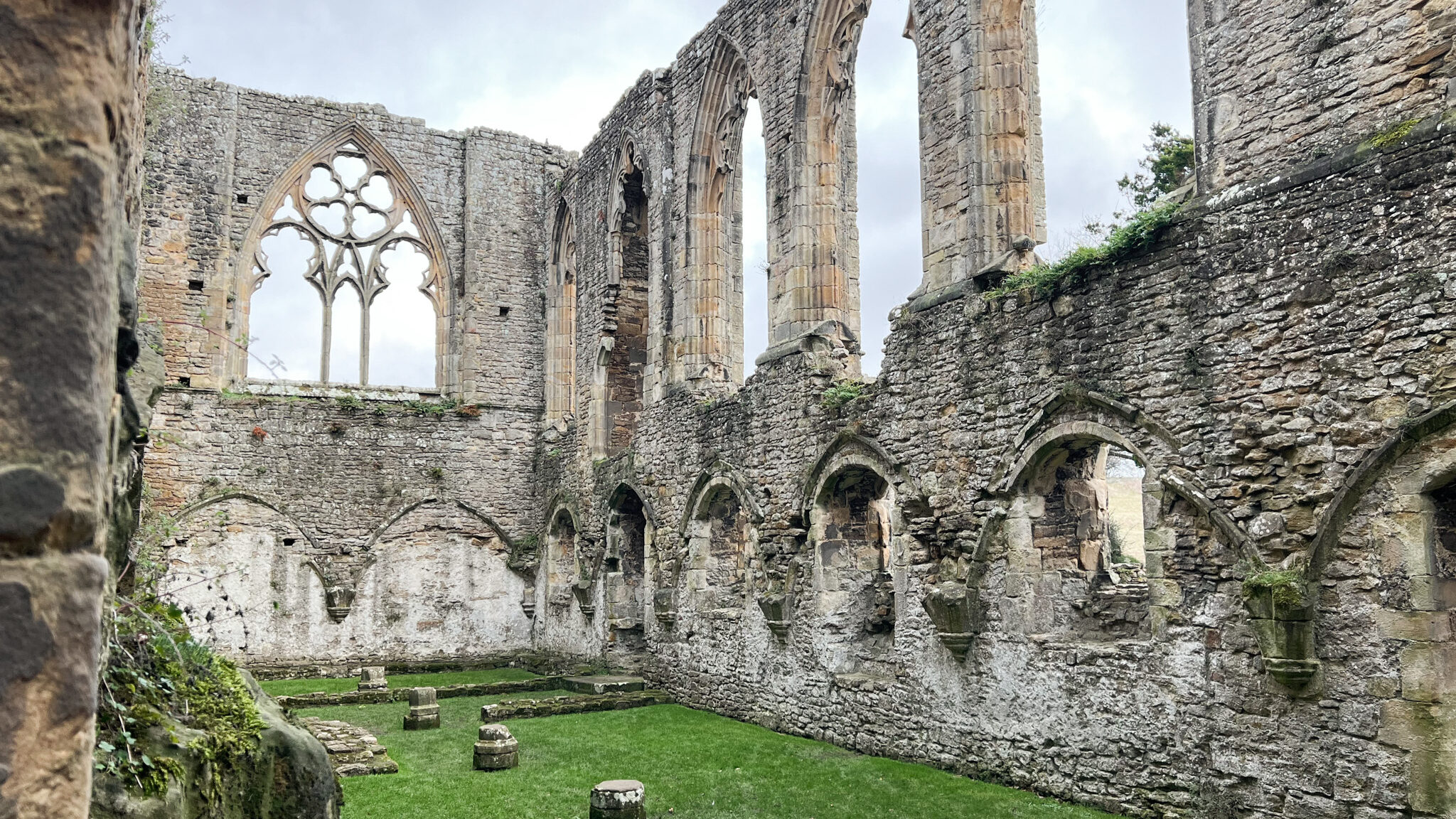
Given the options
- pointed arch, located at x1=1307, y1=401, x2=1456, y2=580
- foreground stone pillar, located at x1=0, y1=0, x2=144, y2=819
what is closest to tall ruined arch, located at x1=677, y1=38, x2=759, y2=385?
pointed arch, located at x1=1307, y1=401, x2=1456, y2=580

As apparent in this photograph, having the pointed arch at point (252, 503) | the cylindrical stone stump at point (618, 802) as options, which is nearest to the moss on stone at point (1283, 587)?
the cylindrical stone stump at point (618, 802)

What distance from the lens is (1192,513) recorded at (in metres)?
6.84

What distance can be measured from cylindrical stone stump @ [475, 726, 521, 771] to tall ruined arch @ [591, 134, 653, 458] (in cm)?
723

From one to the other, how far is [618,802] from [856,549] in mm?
Result: 4306

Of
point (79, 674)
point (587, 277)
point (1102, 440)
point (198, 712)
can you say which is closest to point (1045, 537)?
point (1102, 440)

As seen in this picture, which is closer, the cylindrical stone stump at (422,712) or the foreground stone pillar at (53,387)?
the foreground stone pillar at (53,387)

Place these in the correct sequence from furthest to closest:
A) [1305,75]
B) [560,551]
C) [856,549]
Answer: [560,551]
[856,549]
[1305,75]

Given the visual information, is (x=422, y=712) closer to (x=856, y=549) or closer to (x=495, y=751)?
(x=495, y=751)

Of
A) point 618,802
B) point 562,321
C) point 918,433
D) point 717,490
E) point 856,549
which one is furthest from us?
point 562,321

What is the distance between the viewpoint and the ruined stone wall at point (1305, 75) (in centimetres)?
608

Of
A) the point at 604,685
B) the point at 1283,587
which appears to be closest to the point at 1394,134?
the point at 1283,587

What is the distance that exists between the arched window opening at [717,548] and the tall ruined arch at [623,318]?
3543mm

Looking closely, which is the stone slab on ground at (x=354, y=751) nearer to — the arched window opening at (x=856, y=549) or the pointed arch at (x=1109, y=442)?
the arched window opening at (x=856, y=549)

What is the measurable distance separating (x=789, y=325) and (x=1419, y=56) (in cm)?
631
